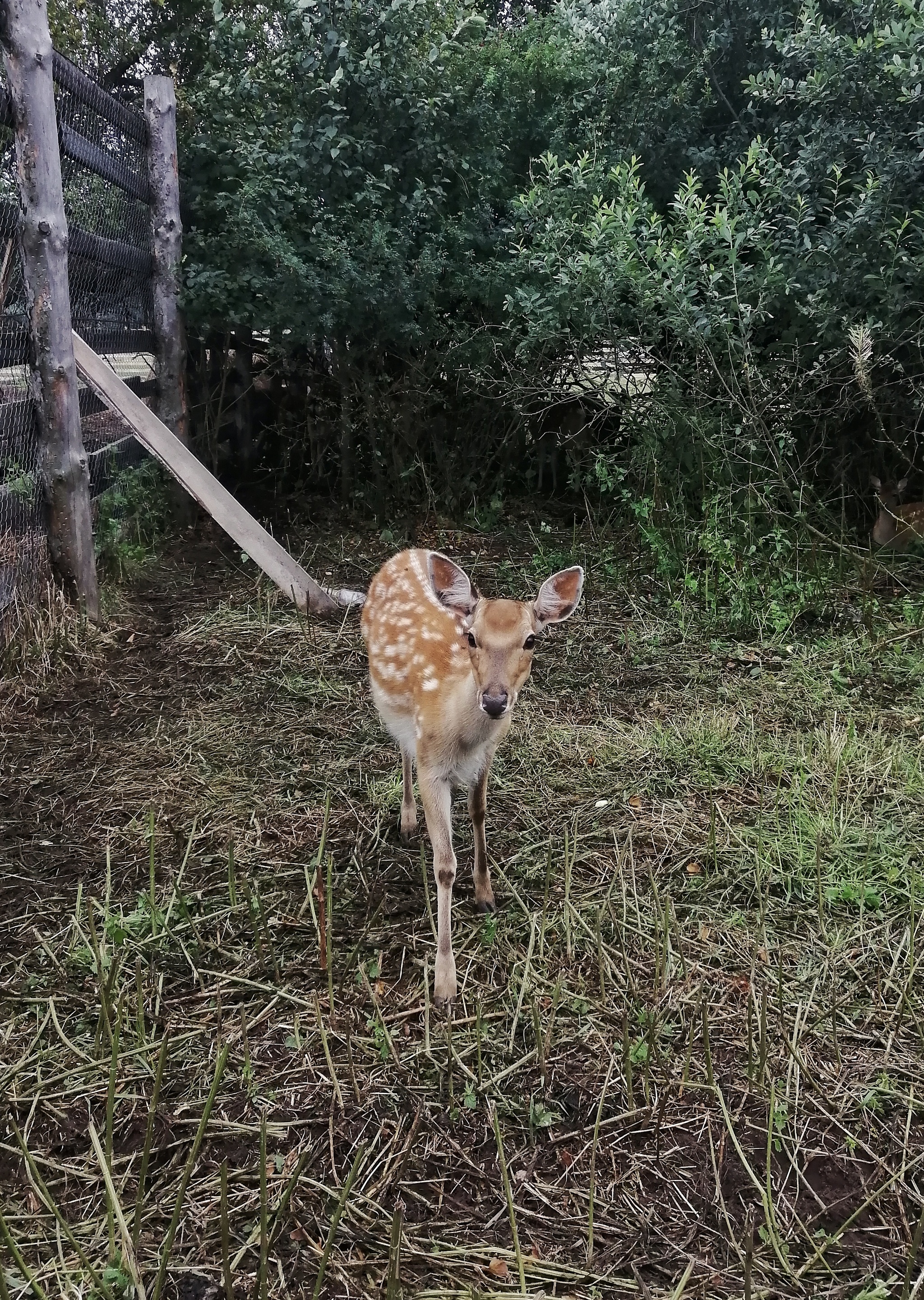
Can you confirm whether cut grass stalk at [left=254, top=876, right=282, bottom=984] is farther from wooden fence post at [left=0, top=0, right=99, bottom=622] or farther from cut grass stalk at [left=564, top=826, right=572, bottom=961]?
wooden fence post at [left=0, top=0, right=99, bottom=622]

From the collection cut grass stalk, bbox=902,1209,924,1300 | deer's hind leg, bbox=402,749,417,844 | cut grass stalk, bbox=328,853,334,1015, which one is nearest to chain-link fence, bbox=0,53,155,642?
deer's hind leg, bbox=402,749,417,844

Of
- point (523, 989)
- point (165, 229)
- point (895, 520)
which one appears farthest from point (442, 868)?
point (165, 229)

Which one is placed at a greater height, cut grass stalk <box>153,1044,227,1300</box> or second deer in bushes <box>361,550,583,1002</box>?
second deer in bushes <box>361,550,583,1002</box>

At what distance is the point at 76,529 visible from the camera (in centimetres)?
505

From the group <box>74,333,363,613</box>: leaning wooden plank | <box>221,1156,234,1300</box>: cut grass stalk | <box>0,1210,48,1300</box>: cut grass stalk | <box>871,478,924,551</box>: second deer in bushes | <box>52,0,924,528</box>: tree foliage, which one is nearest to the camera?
<box>221,1156,234,1300</box>: cut grass stalk

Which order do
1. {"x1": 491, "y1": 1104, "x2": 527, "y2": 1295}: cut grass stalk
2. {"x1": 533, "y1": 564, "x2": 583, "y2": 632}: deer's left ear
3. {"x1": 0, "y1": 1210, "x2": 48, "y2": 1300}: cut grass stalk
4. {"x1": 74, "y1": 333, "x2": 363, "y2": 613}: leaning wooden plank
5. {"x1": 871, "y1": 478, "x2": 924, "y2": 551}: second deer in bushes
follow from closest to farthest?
1. {"x1": 0, "y1": 1210, "x2": 48, "y2": 1300}: cut grass stalk
2. {"x1": 491, "y1": 1104, "x2": 527, "y2": 1295}: cut grass stalk
3. {"x1": 533, "y1": 564, "x2": 583, "y2": 632}: deer's left ear
4. {"x1": 74, "y1": 333, "x2": 363, "y2": 613}: leaning wooden plank
5. {"x1": 871, "y1": 478, "x2": 924, "y2": 551}: second deer in bushes

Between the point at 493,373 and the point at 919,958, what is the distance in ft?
16.4

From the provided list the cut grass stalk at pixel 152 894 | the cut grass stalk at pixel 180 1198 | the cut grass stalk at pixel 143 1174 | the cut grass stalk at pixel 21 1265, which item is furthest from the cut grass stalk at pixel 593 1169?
the cut grass stalk at pixel 152 894

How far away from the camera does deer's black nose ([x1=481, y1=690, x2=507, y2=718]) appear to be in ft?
8.89

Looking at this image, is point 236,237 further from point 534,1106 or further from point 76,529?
point 534,1106

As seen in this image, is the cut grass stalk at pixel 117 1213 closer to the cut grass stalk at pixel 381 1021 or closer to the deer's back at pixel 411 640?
the cut grass stalk at pixel 381 1021

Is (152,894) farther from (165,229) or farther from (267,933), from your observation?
(165,229)

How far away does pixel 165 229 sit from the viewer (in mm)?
6586

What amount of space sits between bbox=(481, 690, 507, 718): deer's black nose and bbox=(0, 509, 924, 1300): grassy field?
63 cm
